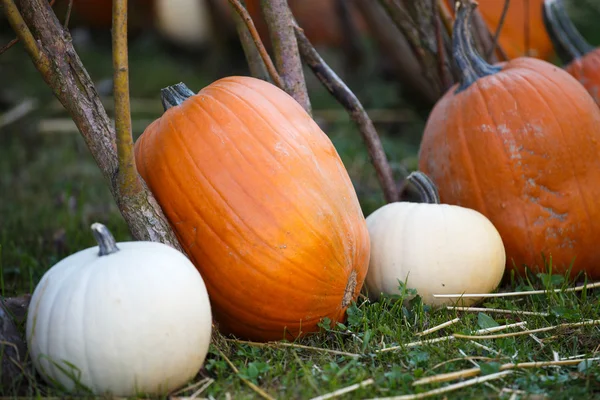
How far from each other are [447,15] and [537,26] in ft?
8.17


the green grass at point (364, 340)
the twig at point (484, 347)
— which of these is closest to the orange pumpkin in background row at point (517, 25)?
the green grass at point (364, 340)

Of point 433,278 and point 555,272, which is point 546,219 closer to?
point 555,272

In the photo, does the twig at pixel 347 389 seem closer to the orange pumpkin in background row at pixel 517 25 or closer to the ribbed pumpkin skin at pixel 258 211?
the ribbed pumpkin skin at pixel 258 211

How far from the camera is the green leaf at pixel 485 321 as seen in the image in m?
1.96

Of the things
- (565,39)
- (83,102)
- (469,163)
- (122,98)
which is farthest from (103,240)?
(565,39)

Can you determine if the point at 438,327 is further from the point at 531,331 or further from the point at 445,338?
the point at 531,331

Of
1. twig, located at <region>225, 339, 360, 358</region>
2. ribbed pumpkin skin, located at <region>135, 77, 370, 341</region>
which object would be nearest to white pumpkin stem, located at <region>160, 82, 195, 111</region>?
ribbed pumpkin skin, located at <region>135, 77, 370, 341</region>

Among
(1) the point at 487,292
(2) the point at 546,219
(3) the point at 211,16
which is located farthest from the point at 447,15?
(3) the point at 211,16

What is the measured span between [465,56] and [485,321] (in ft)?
3.41

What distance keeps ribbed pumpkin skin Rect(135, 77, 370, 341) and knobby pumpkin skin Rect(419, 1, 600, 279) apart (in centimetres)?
61

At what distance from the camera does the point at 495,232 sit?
2258mm

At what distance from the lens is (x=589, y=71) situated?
2.90 metres

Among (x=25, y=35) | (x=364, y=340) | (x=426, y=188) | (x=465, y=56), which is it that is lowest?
(x=364, y=340)

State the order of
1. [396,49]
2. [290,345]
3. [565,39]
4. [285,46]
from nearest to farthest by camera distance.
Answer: [290,345], [285,46], [565,39], [396,49]
